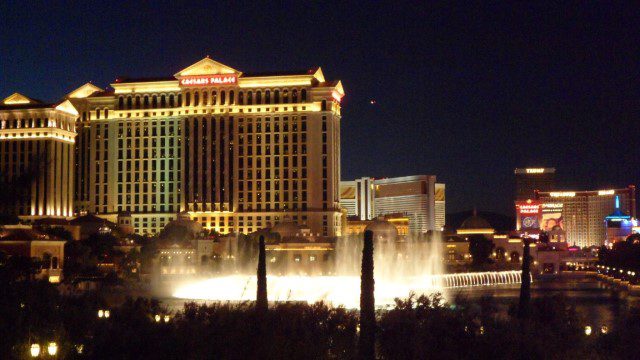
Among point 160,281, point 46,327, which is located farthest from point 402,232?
point 46,327

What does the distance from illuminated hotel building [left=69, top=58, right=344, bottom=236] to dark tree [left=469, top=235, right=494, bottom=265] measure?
661 inches

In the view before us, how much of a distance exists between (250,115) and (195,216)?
1437cm

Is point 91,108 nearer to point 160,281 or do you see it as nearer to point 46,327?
point 160,281

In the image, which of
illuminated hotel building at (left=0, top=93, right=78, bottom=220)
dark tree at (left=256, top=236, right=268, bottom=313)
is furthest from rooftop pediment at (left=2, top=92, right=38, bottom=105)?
dark tree at (left=256, top=236, right=268, bottom=313)

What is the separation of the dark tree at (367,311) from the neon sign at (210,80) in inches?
3173

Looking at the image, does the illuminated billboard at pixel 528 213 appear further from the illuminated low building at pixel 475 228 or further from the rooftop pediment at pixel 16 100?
the rooftop pediment at pixel 16 100

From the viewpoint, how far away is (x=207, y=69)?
112 meters

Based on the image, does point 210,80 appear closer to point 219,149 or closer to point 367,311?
point 219,149

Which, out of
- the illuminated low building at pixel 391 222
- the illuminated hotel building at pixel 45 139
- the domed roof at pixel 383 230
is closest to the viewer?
the illuminated hotel building at pixel 45 139

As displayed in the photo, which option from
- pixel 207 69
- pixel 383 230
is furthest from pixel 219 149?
pixel 383 230

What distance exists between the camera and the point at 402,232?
139000 mm

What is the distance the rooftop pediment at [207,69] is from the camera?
11150cm

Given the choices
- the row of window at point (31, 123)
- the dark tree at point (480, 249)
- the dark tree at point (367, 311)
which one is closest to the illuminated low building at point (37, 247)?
the dark tree at point (367, 311)

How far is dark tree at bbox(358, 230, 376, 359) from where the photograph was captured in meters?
27.5
